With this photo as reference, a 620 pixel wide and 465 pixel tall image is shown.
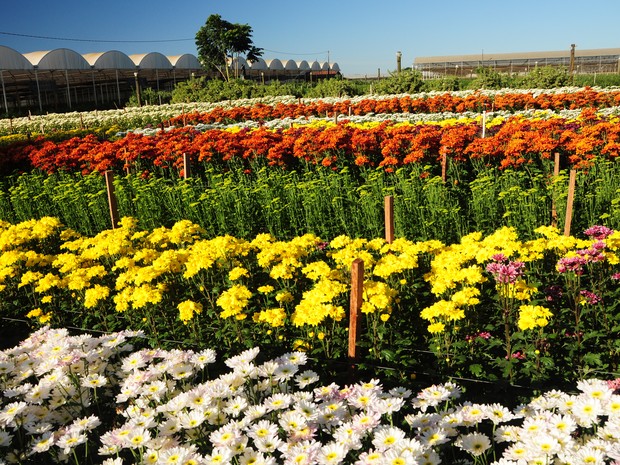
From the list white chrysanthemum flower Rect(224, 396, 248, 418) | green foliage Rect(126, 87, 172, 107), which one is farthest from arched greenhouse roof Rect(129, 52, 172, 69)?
white chrysanthemum flower Rect(224, 396, 248, 418)

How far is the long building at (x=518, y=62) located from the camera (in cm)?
4869

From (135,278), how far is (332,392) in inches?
85.6

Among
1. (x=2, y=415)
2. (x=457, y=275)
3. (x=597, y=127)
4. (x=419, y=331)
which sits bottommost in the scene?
(x=419, y=331)

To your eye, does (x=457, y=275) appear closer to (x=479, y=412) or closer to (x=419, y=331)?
(x=419, y=331)

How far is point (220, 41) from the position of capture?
47.0 m

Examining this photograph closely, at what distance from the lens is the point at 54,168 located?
35.4 ft

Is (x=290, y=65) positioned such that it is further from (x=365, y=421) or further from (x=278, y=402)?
(x=365, y=421)

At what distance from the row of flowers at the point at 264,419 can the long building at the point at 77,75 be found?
2872 cm

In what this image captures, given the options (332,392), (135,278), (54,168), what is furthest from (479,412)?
(54,168)

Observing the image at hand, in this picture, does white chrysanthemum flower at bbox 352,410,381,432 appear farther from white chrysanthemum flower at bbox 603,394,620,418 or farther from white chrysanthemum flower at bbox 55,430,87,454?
white chrysanthemum flower at bbox 55,430,87,454

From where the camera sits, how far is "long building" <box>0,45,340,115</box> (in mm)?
31936

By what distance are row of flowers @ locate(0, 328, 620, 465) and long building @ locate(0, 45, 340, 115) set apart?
1131 inches

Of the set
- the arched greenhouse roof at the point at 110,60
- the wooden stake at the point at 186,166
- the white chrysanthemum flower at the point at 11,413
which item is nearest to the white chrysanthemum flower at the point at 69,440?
the white chrysanthemum flower at the point at 11,413

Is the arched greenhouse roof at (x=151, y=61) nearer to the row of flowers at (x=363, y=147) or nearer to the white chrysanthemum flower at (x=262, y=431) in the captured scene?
the row of flowers at (x=363, y=147)
